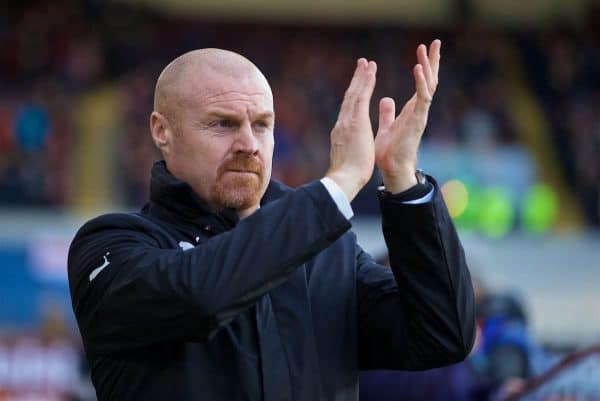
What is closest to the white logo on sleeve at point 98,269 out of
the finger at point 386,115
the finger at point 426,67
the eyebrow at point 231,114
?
the eyebrow at point 231,114

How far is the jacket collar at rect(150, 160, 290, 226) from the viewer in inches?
117

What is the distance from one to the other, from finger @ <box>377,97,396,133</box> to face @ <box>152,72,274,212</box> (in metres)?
0.24

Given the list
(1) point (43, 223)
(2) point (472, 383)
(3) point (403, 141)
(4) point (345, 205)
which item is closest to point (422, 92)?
(3) point (403, 141)

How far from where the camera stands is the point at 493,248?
16969 millimetres

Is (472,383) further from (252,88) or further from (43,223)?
(43,223)

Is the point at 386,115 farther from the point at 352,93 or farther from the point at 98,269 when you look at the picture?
the point at 98,269

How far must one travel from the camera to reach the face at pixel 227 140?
290cm

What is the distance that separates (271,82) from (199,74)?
52.3 feet

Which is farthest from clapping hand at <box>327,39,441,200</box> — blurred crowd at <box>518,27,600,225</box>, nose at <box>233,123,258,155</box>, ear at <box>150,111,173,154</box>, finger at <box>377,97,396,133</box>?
blurred crowd at <box>518,27,600,225</box>

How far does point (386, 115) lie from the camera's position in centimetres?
296

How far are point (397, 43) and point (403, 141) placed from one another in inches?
755

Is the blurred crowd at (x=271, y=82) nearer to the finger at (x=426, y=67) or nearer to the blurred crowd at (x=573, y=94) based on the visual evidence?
the blurred crowd at (x=573, y=94)

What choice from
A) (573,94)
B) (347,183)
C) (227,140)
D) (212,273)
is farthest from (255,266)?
(573,94)

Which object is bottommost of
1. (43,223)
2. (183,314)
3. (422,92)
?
(43,223)
